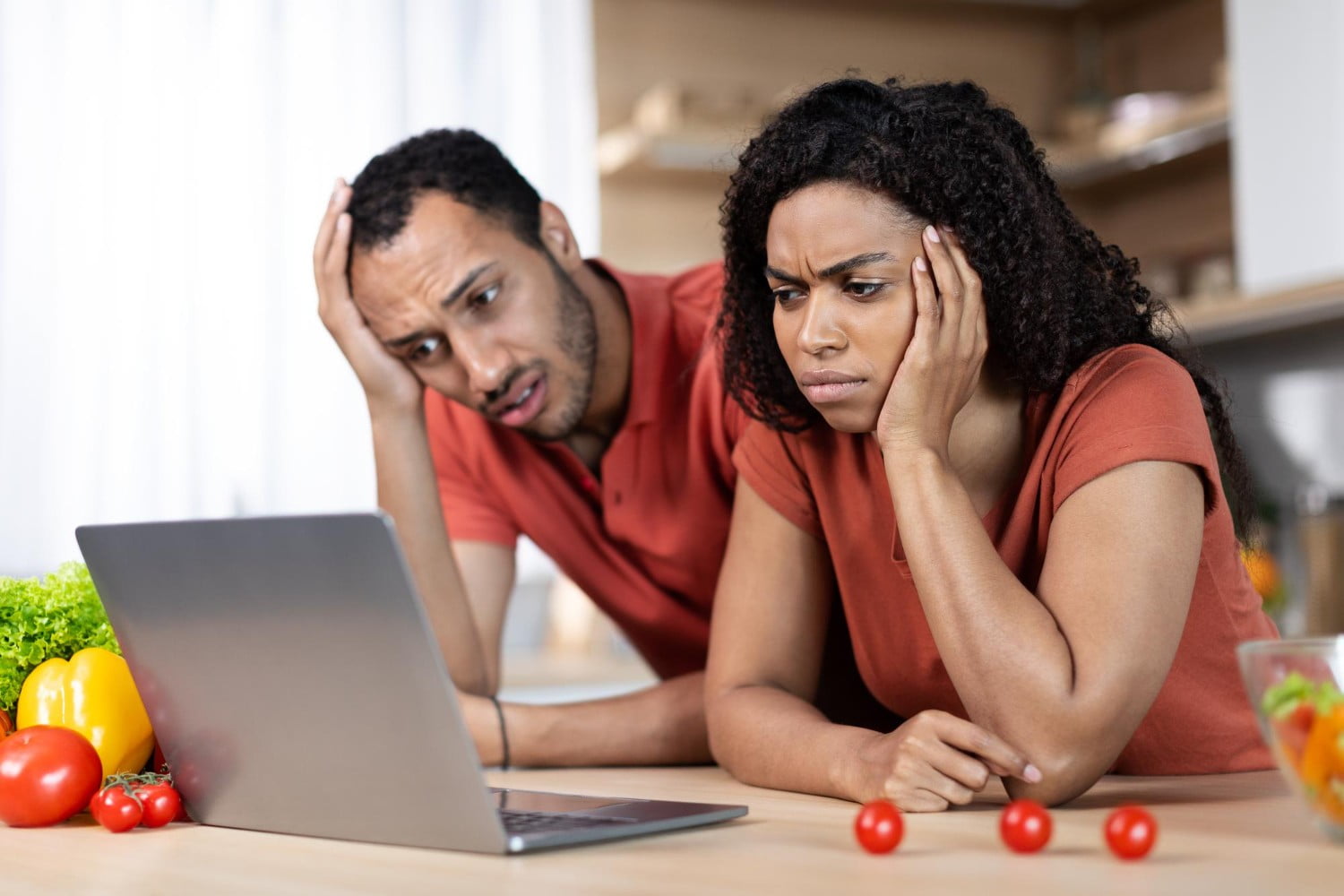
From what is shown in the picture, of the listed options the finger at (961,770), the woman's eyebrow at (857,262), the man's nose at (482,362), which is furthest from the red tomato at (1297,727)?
the man's nose at (482,362)

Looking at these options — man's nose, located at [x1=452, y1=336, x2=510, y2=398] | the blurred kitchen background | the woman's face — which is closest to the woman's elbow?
the woman's face

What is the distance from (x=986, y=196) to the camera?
111cm

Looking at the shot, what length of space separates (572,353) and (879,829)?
3.16 ft

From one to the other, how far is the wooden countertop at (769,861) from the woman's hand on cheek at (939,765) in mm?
16

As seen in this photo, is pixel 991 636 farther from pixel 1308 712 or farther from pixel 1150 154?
pixel 1150 154

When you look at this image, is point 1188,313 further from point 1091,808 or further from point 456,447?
point 1091,808

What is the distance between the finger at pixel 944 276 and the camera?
1087mm

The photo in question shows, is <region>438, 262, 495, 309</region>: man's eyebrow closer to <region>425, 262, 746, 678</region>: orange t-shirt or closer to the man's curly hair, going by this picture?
the man's curly hair

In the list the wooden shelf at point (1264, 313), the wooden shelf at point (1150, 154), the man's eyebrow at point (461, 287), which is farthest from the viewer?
the wooden shelf at point (1150, 154)

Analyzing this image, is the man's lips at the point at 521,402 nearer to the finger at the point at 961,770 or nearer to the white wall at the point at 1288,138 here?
the finger at the point at 961,770

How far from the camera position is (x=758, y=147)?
1.19 metres

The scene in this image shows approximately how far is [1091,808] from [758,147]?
0.56 m

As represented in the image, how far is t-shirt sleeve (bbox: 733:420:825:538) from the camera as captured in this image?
1.28m

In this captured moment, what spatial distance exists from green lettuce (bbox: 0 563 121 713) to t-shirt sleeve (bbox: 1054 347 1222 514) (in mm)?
704
